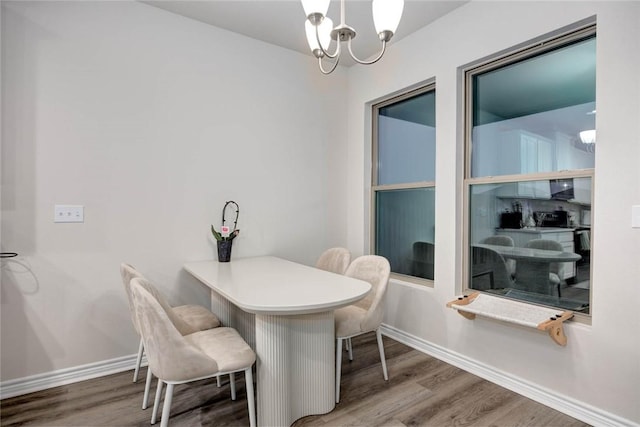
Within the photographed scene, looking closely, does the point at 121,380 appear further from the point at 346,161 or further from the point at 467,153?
the point at 467,153

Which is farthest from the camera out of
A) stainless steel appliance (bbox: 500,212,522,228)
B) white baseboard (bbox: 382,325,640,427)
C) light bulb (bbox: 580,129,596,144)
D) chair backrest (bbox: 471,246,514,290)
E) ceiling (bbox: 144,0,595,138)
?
chair backrest (bbox: 471,246,514,290)

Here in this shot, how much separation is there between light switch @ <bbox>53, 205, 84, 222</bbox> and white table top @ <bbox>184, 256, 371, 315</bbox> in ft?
2.61

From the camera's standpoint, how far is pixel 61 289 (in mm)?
2289

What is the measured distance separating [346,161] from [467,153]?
136cm

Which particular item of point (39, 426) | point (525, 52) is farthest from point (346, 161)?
point (39, 426)

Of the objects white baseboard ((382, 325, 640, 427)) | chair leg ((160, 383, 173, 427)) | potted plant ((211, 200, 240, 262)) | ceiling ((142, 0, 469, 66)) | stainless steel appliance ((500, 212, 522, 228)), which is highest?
ceiling ((142, 0, 469, 66))

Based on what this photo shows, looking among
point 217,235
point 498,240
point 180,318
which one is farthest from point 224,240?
point 498,240

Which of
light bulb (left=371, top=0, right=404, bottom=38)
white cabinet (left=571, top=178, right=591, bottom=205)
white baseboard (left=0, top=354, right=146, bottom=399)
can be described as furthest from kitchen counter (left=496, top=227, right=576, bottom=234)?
white baseboard (left=0, top=354, right=146, bottom=399)

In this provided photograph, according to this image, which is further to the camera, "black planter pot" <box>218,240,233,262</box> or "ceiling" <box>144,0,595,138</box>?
"black planter pot" <box>218,240,233,262</box>

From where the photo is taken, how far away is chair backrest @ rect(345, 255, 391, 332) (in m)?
2.22

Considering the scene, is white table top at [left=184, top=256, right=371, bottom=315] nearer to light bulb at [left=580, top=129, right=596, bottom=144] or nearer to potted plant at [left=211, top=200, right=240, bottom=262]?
potted plant at [left=211, top=200, right=240, bottom=262]

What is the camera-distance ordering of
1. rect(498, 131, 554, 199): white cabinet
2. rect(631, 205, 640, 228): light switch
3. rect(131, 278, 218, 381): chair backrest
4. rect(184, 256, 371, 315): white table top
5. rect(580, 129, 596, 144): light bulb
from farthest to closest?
1. rect(498, 131, 554, 199): white cabinet
2. rect(580, 129, 596, 144): light bulb
3. rect(631, 205, 640, 228): light switch
4. rect(184, 256, 371, 315): white table top
5. rect(131, 278, 218, 381): chair backrest

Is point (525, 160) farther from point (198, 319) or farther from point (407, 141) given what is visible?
point (198, 319)

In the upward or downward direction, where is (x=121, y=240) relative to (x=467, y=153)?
downward
